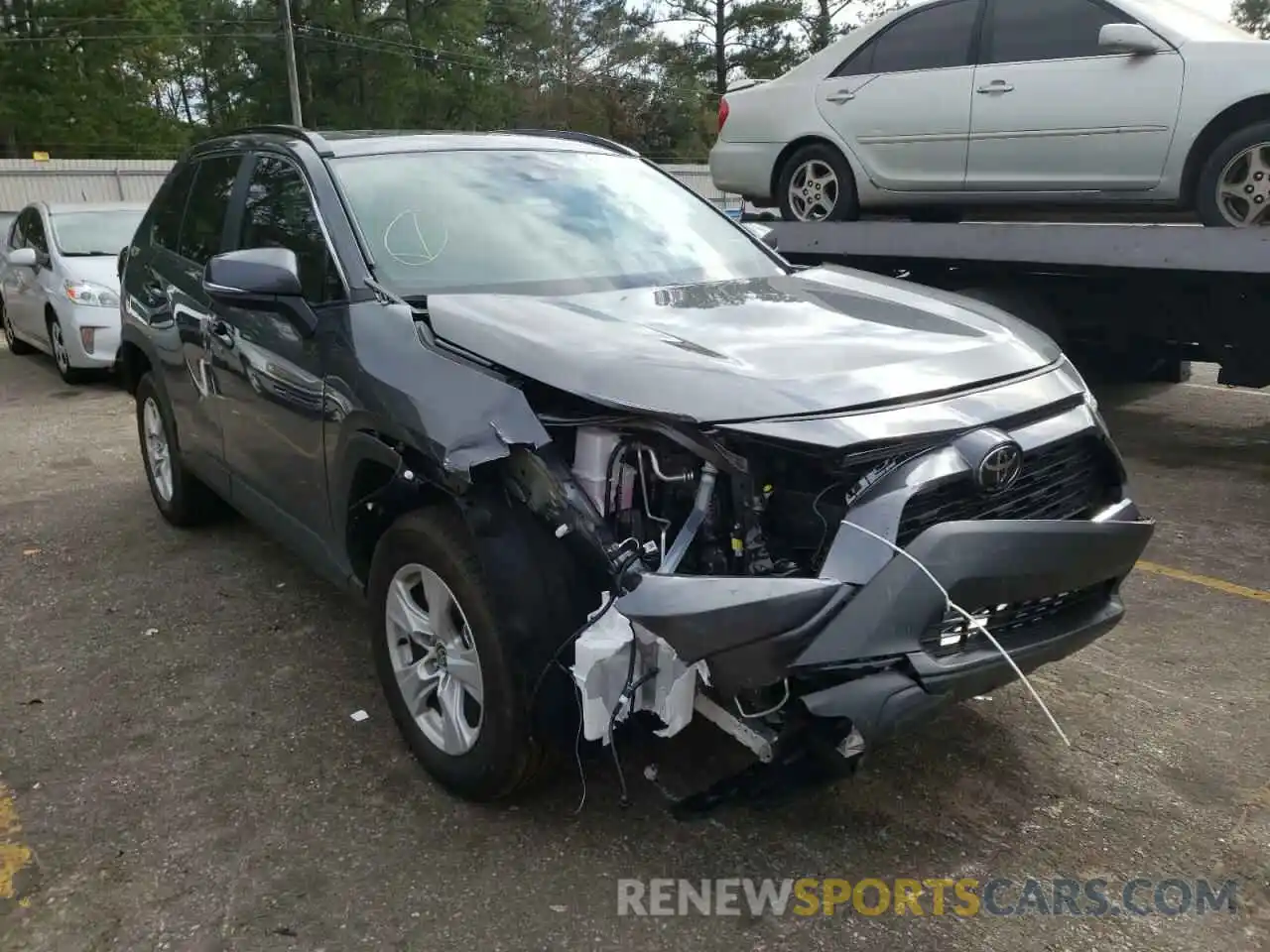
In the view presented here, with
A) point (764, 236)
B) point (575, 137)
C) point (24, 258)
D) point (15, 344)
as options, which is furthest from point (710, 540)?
point (15, 344)

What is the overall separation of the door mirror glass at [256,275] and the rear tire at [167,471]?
189 cm

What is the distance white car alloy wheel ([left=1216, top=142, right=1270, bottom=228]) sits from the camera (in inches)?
212

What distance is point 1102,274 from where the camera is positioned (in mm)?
6168

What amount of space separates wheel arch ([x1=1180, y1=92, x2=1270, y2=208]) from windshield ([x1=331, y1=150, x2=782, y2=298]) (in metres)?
2.91

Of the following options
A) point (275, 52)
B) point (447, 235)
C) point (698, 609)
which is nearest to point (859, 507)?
point (698, 609)

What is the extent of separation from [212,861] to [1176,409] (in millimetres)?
7494

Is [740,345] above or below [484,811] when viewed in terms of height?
above

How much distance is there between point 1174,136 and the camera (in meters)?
5.61

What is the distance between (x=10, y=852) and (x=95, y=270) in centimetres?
783

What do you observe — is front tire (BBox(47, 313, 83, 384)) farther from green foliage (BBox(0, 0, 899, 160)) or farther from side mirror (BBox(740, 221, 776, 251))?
green foliage (BBox(0, 0, 899, 160))

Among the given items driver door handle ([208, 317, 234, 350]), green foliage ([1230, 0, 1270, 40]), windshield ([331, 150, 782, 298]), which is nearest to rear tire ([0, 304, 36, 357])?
driver door handle ([208, 317, 234, 350])

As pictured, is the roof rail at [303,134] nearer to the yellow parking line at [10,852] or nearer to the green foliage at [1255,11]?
the yellow parking line at [10,852]

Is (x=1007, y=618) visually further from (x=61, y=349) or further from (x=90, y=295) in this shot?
(x=61, y=349)

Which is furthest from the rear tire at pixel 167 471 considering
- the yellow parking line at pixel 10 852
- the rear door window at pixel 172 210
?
the yellow parking line at pixel 10 852
